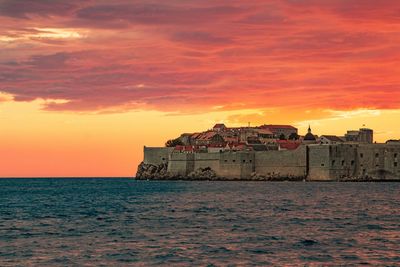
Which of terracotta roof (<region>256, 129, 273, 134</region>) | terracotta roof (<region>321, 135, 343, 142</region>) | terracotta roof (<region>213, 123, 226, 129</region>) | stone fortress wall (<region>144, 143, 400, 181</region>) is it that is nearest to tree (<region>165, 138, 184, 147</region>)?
terracotta roof (<region>256, 129, 273, 134</region>)

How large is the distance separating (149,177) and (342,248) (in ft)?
347

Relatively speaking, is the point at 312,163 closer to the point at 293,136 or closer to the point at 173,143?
the point at 173,143

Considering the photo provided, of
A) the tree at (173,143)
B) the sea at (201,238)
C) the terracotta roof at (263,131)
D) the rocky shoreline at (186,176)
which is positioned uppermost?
the terracotta roof at (263,131)

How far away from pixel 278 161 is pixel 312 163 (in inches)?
256

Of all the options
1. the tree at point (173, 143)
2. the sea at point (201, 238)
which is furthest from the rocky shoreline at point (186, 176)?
the sea at point (201, 238)

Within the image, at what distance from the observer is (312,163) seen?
4072 inches

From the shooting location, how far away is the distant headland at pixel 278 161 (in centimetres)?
10069

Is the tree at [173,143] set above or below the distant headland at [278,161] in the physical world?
above

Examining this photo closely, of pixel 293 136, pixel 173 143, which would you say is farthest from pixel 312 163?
pixel 293 136

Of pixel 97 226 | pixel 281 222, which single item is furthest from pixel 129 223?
pixel 281 222

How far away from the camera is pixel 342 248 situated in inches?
952

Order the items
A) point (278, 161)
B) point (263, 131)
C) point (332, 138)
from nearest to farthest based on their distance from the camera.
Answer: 1. point (278, 161)
2. point (332, 138)
3. point (263, 131)

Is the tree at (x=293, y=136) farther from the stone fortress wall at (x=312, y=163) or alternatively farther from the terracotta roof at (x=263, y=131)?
the stone fortress wall at (x=312, y=163)

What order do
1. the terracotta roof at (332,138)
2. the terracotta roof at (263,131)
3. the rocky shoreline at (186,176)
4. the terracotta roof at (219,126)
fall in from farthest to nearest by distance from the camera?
the terracotta roof at (219,126)
the terracotta roof at (263,131)
the terracotta roof at (332,138)
the rocky shoreline at (186,176)
